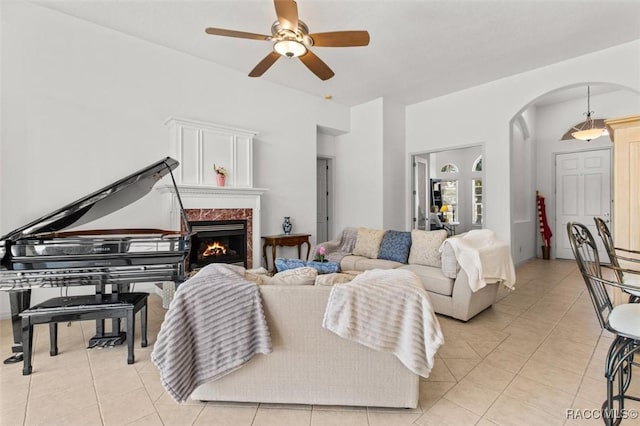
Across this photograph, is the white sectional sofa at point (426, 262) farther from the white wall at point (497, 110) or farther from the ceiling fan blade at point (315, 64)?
the ceiling fan blade at point (315, 64)

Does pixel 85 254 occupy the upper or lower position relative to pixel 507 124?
lower

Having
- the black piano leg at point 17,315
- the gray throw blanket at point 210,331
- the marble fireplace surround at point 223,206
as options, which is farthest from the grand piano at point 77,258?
the marble fireplace surround at point 223,206

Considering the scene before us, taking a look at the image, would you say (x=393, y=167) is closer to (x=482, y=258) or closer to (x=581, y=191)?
(x=482, y=258)

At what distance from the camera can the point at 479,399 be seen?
5.98 feet

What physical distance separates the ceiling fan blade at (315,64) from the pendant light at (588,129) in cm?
469

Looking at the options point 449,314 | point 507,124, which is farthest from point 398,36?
point 449,314

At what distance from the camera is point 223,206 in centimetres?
433

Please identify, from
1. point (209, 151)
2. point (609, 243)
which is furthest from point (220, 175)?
point (609, 243)

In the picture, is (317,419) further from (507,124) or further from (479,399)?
(507,124)

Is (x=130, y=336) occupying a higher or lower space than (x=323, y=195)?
lower

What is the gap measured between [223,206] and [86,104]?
1964mm

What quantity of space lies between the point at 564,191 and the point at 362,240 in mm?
5009

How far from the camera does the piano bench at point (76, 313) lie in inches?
84.0

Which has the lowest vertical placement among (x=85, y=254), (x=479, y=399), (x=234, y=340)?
(x=479, y=399)
